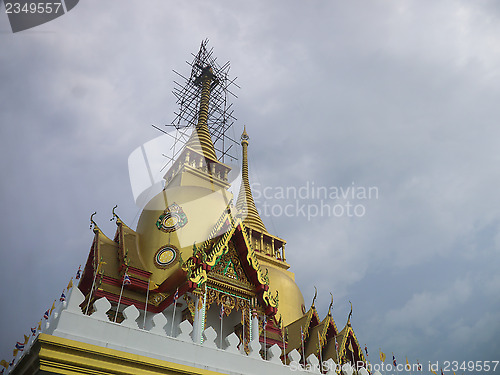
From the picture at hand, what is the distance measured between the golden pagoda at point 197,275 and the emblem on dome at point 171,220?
0.12 feet

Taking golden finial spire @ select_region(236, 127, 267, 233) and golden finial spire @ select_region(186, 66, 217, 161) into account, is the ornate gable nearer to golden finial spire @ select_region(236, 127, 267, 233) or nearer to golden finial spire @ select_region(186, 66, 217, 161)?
golden finial spire @ select_region(186, 66, 217, 161)

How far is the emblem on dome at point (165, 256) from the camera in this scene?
14.6 meters

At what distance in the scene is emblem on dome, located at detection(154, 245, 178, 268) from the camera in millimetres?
14594

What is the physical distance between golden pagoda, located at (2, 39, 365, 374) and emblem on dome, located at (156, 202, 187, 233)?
4cm

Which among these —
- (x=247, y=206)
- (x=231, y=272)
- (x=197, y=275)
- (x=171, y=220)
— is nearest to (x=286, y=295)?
(x=247, y=206)

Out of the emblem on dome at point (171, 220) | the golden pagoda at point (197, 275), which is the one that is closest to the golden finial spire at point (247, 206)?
the golden pagoda at point (197, 275)

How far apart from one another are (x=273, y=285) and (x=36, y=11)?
683 inches

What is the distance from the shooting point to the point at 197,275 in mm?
11234

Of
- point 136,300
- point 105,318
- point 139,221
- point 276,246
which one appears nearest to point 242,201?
point 276,246

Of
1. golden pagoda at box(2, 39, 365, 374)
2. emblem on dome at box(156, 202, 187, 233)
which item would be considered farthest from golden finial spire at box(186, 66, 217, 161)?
emblem on dome at box(156, 202, 187, 233)

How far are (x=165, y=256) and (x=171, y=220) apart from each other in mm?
1652

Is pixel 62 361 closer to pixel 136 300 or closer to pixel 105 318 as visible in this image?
pixel 105 318

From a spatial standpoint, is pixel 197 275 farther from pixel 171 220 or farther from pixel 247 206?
pixel 247 206

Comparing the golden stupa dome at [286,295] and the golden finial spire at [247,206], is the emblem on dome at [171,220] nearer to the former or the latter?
the golden stupa dome at [286,295]
